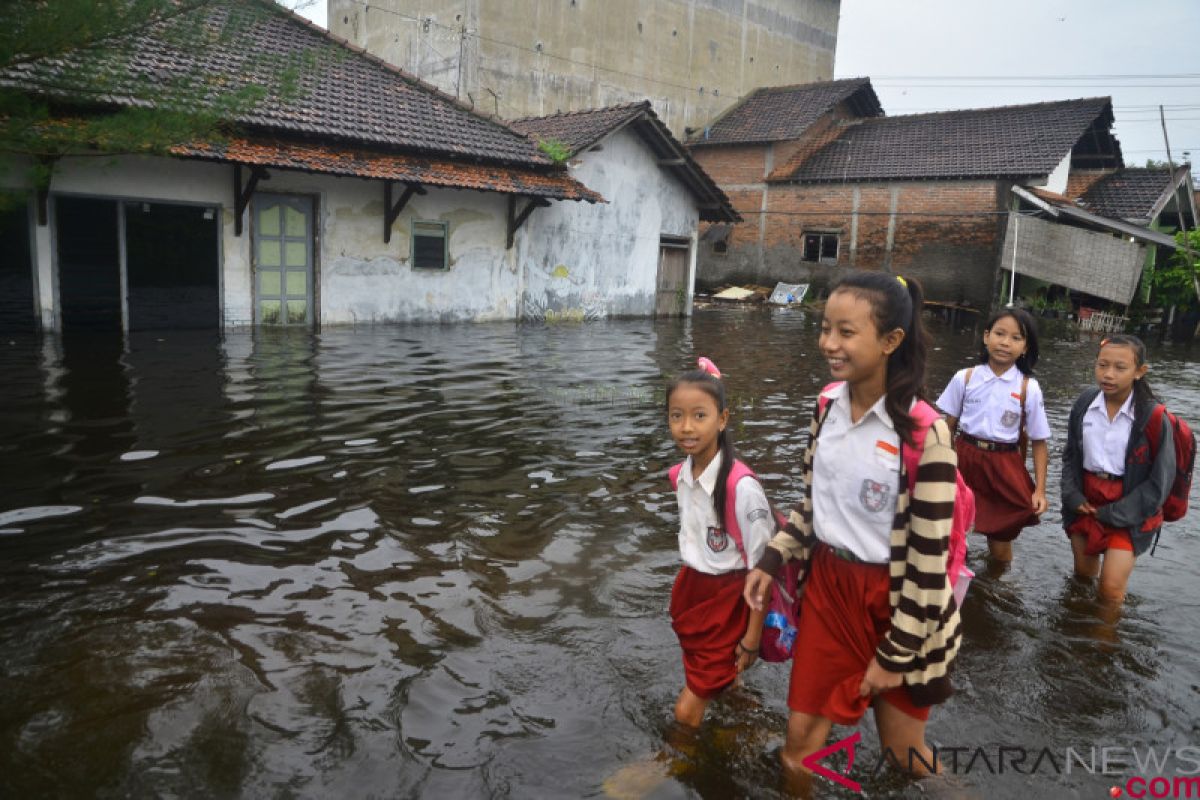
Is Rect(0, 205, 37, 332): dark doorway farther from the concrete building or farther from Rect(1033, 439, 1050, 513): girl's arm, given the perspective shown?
the concrete building

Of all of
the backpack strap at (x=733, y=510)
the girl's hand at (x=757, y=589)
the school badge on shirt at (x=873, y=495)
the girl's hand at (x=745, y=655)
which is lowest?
the girl's hand at (x=745, y=655)

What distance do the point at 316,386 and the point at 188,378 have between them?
1.41 m

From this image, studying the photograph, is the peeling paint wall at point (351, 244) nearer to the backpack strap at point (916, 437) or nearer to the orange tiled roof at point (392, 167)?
the orange tiled roof at point (392, 167)

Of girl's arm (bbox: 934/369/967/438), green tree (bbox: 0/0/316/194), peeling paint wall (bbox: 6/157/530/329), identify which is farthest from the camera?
peeling paint wall (bbox: 6/157/530/329)

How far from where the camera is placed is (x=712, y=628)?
276 centimetres

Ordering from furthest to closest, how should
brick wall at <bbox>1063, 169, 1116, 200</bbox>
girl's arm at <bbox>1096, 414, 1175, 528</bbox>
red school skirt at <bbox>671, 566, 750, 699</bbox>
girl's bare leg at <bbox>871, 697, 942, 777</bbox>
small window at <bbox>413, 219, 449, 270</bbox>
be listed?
brick wall at <bbox>1063, 169, 1116, 200</bbox> < small window at <bbox>413, 219, 449, 270</bbox> < girl's arm at <bbox>1096, 414, 1175, 528</bbox> < red school skirt at <bbox>671, 566, 750, 699</bbox> < girl's bare leg at <bbox>871, 697, 942, 777</bbox>

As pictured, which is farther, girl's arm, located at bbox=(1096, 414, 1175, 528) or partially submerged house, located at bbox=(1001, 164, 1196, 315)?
partially submerged house, located at bbox=(1001, 164, 1196, 315)

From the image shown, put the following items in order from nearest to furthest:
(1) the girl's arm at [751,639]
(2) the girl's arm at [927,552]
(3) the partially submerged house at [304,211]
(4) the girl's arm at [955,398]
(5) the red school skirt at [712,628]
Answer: (2) the girl's arm at [927,552], (1) the girl's arm at [751,639], (5) the red school skirt at [712,628], (4) the girl's arm at [955,398], (3) the partially submerged house at [304,211]

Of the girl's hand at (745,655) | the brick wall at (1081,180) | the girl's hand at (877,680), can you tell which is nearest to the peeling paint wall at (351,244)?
the girl's hand at (745,655)

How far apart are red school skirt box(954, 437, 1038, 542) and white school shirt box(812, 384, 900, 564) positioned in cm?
236

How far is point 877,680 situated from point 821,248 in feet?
87.9

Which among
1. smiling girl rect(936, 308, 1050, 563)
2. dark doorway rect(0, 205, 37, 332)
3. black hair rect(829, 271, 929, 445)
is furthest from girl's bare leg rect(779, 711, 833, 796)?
dark doorway rect(0, 205, 37, 332)

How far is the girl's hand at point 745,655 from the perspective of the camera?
269cm

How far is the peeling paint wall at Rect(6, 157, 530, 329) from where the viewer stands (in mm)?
12102
